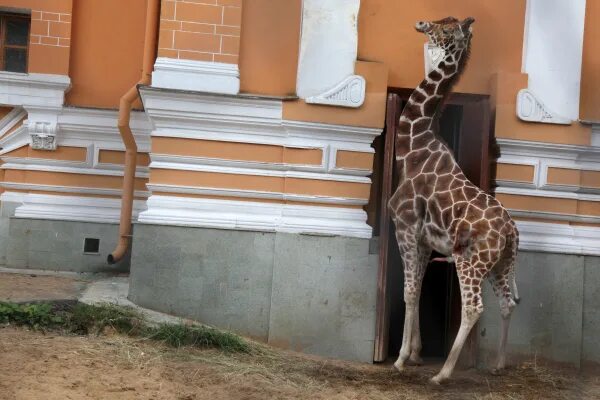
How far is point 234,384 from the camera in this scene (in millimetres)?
5570

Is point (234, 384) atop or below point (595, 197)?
below

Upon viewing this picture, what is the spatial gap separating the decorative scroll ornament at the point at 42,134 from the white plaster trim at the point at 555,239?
5495 mm

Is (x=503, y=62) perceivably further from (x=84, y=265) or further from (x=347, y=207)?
(x=84, y=265)

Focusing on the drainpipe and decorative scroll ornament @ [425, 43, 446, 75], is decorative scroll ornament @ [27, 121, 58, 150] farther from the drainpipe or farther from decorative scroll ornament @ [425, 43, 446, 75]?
decorative scroll ornament @ [425, 43, 446, 75]

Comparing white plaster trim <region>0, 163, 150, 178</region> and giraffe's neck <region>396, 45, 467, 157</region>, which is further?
white plaster trim <region>0, 163, 150, 178</region>

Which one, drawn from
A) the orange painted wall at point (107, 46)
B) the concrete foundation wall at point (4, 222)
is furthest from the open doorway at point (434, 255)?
the concrete foundation wall at point (4, 222)

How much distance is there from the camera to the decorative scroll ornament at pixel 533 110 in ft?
23.8

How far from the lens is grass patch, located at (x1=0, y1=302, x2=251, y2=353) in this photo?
630cm

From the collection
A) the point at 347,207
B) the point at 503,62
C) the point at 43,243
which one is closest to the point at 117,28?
the point at 43,243

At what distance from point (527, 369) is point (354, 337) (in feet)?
5.33

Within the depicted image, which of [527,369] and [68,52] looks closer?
[527,369]

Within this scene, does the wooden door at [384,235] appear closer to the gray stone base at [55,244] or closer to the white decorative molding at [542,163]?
the white decorative molding at [542,163]

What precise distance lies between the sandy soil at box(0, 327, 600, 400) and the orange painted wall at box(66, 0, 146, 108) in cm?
400

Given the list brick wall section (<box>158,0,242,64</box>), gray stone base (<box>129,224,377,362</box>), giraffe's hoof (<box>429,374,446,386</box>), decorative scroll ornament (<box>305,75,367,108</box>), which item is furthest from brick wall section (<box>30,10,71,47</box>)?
giraffe's hoof (<box>429,374,446,386</box>)
